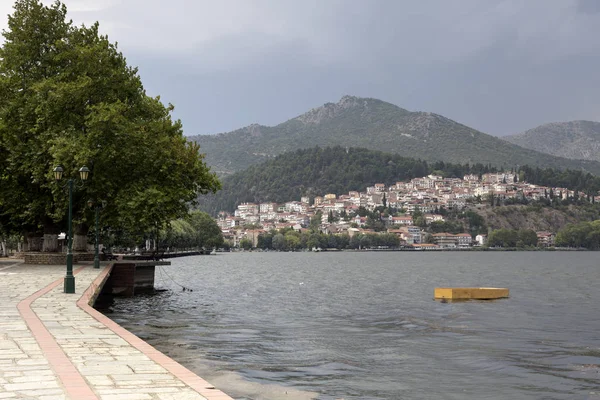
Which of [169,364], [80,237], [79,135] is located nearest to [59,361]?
[169,364]

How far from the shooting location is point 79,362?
12164mm

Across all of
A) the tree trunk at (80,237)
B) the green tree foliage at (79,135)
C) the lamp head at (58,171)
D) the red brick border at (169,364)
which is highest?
the green tree foliage at (79,135)

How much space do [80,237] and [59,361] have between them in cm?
3907

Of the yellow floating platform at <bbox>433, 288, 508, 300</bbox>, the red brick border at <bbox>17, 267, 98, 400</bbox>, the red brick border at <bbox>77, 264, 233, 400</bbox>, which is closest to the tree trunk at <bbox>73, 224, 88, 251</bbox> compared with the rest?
the yellow floating platform at <bbox>433, 288, 508, 300</bbox>

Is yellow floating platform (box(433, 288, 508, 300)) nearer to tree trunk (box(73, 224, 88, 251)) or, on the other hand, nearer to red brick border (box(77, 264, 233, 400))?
tree trunk (box(73, 224, 88, 251))

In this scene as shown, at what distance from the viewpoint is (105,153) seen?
139 feet

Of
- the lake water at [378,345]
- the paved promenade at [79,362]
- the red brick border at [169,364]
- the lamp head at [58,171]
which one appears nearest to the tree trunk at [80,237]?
the lake water at [378,345]

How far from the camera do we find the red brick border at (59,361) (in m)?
9.83

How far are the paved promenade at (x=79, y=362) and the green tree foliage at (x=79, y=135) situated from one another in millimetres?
22164

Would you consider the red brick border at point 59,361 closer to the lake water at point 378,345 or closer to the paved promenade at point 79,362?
the paved promenade at point 79,362

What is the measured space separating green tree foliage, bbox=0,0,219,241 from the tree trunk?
1299 mm

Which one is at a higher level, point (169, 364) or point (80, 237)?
point (80, 237)

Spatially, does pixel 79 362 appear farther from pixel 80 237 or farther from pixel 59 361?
pixel 80 237

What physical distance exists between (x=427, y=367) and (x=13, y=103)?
1376 inches
